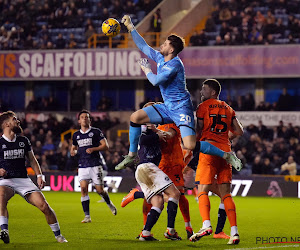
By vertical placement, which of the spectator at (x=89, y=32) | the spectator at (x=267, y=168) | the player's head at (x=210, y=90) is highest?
the spectator at (x=89, y=32)

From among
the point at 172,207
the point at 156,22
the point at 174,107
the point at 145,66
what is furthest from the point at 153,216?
the point at 156,22

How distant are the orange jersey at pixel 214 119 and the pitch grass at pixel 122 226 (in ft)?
4.76

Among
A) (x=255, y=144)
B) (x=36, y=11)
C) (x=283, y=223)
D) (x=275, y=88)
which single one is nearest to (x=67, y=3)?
(x=36, y=11)

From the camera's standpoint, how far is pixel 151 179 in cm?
969

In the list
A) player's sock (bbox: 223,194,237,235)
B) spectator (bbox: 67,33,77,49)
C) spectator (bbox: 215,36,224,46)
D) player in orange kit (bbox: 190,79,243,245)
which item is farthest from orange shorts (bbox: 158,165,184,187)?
spectator (bbox: 67,33,77,49)

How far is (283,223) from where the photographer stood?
1316cm

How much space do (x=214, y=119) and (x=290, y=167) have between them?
43.9 feet

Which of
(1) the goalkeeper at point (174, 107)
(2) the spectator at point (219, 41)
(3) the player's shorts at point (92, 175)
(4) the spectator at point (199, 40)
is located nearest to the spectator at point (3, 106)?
(4) the spectator at point (199, 40)

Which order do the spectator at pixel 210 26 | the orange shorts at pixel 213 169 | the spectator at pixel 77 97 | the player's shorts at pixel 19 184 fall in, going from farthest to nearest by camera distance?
the spectator at pixel 77 97 < the spectator at pixel 210 26 < the orange shorts at pixel 213 169 < the player's shorts at pixel 19 184

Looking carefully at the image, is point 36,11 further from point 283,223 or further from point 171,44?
point 171,44

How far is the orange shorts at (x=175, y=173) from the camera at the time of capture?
10289 millimetres

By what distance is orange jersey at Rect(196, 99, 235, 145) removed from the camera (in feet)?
31.3

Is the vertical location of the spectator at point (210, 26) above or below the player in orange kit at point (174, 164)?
above

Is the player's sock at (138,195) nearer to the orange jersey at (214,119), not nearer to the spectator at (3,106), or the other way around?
the orange jersey at (214,119)
